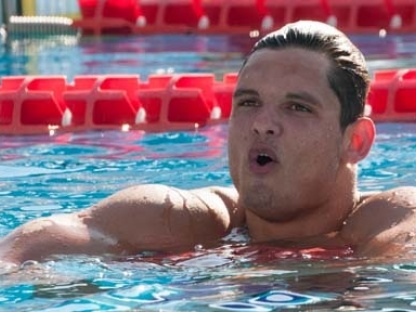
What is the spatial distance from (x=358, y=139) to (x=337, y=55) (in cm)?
27

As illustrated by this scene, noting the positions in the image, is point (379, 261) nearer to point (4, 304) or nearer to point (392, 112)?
point (4, 304)

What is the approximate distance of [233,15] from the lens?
13648mm

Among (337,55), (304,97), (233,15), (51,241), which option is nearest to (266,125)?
(304,97)

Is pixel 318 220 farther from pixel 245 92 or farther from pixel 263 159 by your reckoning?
pixel 245 92

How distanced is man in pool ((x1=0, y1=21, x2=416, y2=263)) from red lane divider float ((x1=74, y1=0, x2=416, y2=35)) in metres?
9.15

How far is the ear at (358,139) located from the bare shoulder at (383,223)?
0.50 feet

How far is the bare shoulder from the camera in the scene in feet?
12.5

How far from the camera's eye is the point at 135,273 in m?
3.83

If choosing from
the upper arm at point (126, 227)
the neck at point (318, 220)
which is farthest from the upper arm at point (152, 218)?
the neck at point (318, 220)

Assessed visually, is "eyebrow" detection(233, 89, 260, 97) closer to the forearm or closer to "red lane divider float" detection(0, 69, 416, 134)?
the forearm

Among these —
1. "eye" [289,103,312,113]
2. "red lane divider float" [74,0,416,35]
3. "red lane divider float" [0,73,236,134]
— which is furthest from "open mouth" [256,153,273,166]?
"red lane divider float" [74,0,416,35]

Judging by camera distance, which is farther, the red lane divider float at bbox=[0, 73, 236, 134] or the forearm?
the red lane divider float at bbox=[0, 73, 236, 134]

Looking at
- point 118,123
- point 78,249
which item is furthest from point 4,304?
point 118,123

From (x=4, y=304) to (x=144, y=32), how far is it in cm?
1034
